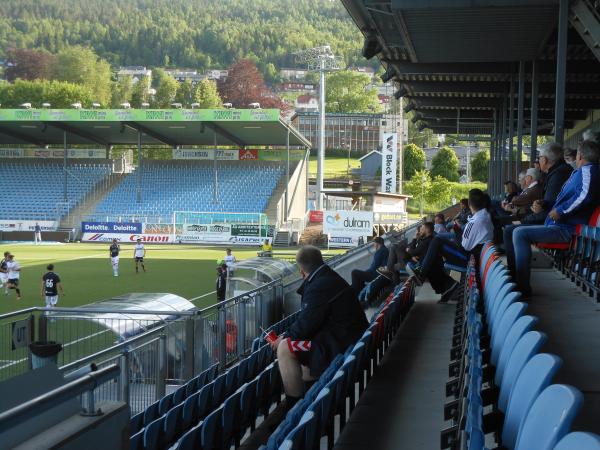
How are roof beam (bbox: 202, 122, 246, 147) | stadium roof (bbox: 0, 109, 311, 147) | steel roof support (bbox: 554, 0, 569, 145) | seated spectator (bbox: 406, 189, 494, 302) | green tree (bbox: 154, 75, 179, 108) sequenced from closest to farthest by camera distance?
seated spectator (bbox: 406, 189, 494, 302) → steel roof support (bbox: 554, 0, 569, 145) → stadium roof (bbox: 0, 109, 311, 147) → roof beam (bbox: 202, 122, 246, 147) → green tree (bbox: 154, 75, 179, 108)

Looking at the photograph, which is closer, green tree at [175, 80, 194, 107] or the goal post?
the goal post

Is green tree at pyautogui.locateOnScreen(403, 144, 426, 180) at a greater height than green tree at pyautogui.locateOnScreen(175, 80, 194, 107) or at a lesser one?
lesser

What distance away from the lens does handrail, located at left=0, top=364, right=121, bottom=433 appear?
108 inches

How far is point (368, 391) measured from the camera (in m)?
5.92

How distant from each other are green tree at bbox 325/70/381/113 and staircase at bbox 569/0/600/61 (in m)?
147

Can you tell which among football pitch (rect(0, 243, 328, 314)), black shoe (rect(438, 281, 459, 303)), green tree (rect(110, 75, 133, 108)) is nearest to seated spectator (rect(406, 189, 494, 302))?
black shoe (rect(438, 281, 459, 303))

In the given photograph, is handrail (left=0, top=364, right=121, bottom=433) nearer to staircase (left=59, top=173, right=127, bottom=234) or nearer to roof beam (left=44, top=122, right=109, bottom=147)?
staircase (left=59, top=173, right=127, bottom=234)

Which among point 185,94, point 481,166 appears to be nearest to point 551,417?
point 481,166

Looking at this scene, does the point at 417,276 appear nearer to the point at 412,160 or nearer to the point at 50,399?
the point at 50,399

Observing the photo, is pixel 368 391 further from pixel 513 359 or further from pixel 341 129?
pixel 341 129

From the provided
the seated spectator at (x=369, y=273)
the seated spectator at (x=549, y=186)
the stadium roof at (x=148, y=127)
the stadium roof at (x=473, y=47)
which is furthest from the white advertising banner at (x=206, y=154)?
the seated spectator at (x=549, y=186)

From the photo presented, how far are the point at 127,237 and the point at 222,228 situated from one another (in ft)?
20.4

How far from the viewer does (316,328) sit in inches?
224

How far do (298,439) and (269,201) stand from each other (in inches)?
1975
